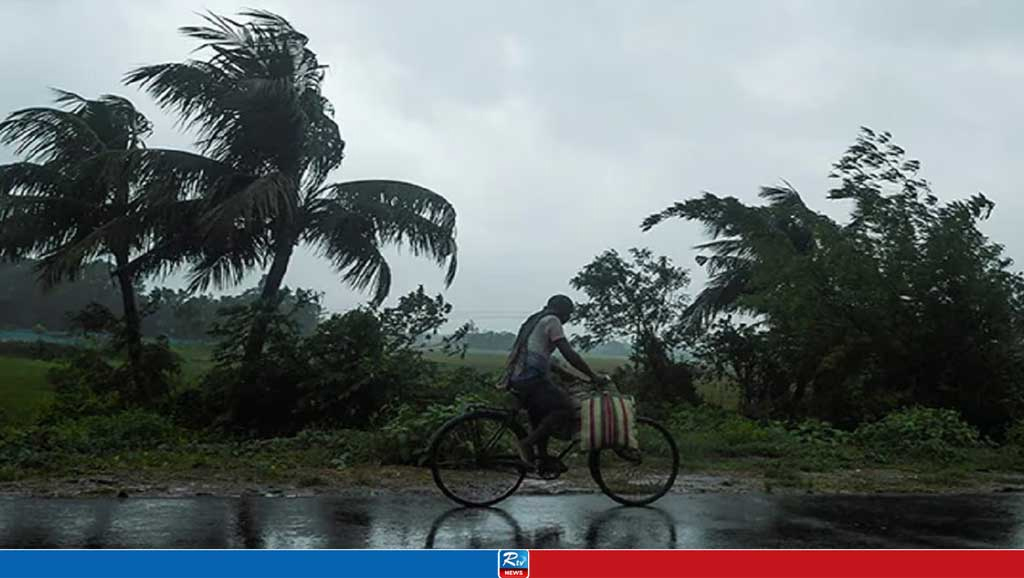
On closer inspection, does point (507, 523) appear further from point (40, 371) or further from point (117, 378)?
point (40, 371)

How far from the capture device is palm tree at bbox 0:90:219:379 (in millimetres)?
17094

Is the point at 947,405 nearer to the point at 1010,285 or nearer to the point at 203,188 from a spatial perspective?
the point at 1010,285

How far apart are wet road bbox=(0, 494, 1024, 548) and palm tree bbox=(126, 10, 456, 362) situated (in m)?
9.82

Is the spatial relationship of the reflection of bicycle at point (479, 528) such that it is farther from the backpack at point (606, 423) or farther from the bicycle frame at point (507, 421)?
the backpack at point (606, 423)

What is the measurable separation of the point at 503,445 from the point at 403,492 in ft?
3.68

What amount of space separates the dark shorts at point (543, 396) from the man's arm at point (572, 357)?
229mm

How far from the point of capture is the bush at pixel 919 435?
1215 cm

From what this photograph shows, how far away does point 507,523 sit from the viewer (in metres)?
7.27

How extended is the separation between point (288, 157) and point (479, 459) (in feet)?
36.2

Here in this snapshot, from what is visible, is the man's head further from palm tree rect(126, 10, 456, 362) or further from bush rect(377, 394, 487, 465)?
palm tree rect(126, 10, 456, 362)

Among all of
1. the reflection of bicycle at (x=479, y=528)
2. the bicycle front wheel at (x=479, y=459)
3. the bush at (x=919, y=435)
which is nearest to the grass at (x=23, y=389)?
the bicycle front wheel at (x=479, y=459)
